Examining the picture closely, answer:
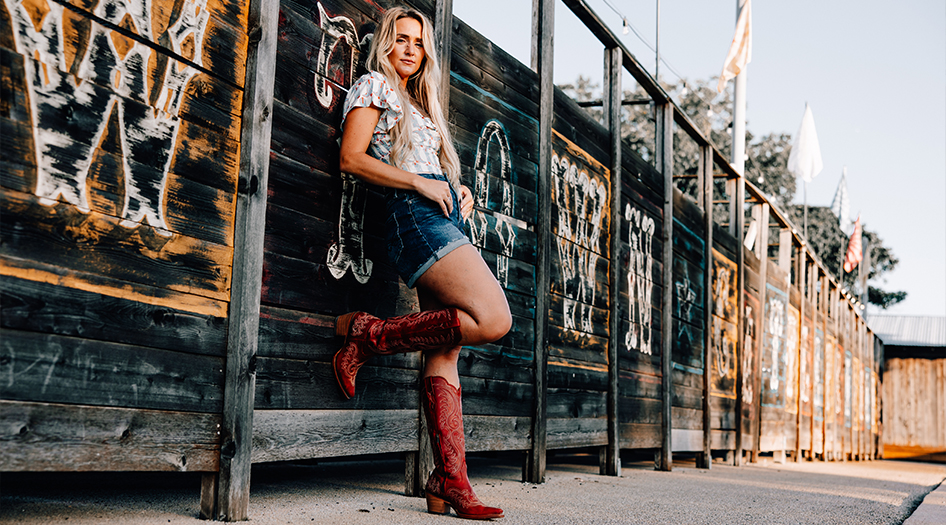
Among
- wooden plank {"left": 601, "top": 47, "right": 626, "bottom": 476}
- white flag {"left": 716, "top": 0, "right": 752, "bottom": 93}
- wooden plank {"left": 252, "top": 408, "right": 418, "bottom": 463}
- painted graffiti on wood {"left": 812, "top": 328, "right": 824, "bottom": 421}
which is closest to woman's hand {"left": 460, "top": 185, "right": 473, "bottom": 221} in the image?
wooden plank {"left": 252, "top": 408, "right": 418, "bottom": 463}

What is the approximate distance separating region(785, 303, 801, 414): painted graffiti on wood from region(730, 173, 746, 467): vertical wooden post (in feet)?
8.35

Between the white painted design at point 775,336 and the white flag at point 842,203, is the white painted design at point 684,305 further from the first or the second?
the white flag at point 842,203

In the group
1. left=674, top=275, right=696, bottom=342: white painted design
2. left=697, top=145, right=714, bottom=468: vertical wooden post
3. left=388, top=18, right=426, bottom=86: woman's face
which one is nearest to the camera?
left=388, top=18, right=426, bottom=86: woman's face

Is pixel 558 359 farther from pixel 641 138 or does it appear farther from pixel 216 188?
pixel 641 138

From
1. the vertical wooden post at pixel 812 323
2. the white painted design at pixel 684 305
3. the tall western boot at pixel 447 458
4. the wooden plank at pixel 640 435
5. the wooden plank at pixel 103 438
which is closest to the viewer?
the wooden plank at pixel 103 438

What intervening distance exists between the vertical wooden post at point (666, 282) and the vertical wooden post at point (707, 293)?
1.02 metres

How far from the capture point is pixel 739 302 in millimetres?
8773

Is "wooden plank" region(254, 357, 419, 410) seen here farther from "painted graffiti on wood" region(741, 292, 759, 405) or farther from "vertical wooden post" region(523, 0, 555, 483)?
"painted graffiti on wood" region(741, 292, 759, 405)

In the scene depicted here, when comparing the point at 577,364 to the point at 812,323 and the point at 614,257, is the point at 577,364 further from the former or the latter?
the point at 812,323

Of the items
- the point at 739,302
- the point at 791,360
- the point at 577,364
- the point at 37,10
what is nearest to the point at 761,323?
the point at 739,302

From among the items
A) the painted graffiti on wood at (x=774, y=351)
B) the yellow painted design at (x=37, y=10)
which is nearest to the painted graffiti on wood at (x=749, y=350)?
the painted graffiti on wood at (x=774, y=351)

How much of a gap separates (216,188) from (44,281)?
60cm

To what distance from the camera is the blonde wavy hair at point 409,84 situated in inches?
116

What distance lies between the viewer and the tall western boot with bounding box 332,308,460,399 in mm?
2793
